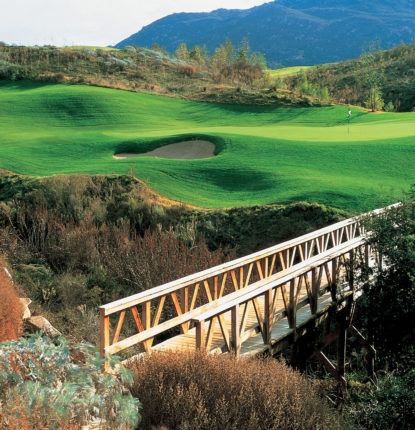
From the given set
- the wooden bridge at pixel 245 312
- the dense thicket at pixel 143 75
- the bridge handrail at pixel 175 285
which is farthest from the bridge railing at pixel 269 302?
the dense thicket at pixel 143 75

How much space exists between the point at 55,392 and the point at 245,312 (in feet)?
12.5

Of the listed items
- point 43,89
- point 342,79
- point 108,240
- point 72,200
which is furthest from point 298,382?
point 342,79

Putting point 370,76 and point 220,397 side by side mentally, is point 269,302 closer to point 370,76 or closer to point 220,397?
point 220,397

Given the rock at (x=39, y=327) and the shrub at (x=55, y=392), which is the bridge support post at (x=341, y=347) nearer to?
the rock at (x=39, y=327)

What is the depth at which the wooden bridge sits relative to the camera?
6.64 meters

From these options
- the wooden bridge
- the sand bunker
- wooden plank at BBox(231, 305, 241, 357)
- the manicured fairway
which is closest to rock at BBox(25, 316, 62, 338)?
the wooden bridge

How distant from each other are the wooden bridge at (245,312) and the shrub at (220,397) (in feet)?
3.34

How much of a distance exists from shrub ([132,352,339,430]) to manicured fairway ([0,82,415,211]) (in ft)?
22.1

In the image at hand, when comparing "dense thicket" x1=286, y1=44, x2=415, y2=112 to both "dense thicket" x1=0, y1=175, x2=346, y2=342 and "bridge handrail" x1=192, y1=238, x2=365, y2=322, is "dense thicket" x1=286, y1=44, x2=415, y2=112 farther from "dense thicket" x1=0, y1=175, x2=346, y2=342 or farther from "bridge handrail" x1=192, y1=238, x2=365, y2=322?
"bridge handrail" x1=192, y1=238, x2=365, y2=322

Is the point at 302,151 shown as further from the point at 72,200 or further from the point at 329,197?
the point at 72,200

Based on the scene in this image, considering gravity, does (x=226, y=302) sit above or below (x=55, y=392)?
below

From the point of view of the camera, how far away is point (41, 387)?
168 inches

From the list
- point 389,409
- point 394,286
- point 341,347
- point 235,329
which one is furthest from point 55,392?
point 341,347

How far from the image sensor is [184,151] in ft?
75.3
